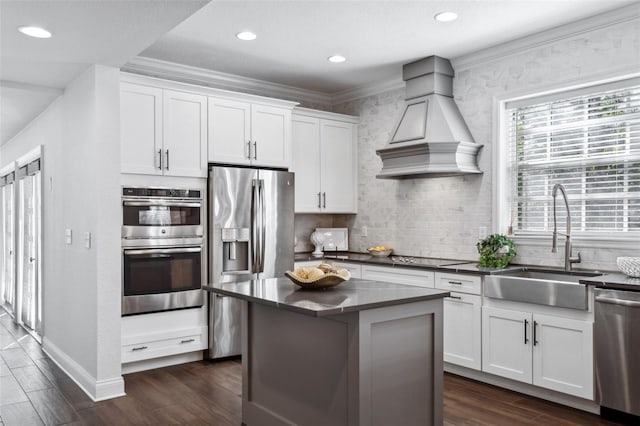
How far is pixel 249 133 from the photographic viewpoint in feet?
16.3

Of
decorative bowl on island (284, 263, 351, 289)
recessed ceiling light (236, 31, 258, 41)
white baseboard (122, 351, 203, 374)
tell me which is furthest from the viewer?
white baseboard (122, 351, 203, 374)

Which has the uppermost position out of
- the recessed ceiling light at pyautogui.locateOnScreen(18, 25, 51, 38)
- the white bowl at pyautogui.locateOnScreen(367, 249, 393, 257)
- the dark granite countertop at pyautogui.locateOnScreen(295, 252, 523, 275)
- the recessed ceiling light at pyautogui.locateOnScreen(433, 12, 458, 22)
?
the recessed ceiling light at pyautogui.locateOnScreen(433, 12, 458, 22)

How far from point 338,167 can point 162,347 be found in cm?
276

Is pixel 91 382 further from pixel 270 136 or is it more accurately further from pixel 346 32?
pixel 346 32

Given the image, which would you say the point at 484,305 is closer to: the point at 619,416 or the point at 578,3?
the point at 619,416

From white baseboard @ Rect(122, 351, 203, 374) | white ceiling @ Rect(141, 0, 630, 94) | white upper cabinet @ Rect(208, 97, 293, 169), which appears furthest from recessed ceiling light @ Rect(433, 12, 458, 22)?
white baseboard @ Rect(122, 351, 203, 374)

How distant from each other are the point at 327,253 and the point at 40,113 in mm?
3512

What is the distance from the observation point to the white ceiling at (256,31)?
9.41ft

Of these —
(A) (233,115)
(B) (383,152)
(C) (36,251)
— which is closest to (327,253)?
(B) (383,152)

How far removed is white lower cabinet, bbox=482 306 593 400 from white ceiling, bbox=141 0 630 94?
Answer: 2.24 meters

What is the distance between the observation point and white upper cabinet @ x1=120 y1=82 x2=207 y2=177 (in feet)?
14.0

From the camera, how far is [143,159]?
14.1ft

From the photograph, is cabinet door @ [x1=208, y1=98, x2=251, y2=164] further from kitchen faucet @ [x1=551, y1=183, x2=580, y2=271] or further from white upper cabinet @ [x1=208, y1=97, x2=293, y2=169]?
kitchen faucet @ [x1=551, y1=183, x2=580, y2=271]

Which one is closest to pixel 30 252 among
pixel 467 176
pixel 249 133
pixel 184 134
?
pixel 184 134
